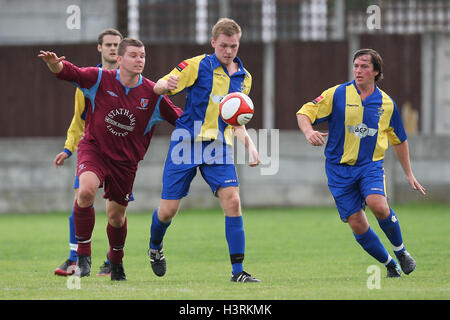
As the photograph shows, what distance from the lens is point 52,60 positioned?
7148 mm

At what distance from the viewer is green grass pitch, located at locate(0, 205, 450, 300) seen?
6500 mm

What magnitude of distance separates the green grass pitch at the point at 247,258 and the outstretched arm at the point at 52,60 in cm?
170

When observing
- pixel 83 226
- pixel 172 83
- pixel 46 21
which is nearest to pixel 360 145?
pixel 172 83

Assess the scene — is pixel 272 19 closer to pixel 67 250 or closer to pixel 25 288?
pixel 67 250

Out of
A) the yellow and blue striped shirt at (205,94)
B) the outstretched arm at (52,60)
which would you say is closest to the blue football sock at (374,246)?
the yellow and blue striped shirt at (205,94)

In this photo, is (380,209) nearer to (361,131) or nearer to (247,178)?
(361,131)

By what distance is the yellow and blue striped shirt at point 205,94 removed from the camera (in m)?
7.60

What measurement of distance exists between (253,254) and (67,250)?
2257 mm

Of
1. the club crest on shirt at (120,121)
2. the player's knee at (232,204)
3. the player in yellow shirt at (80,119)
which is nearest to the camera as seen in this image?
the player's knee at (232,204)

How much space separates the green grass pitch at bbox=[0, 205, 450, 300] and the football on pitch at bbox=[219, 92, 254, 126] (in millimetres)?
1287

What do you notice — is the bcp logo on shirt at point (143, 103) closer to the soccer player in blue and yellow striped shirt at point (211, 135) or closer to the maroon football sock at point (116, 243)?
the soccer player in blue and yellow striped shirt at point (211, 135)

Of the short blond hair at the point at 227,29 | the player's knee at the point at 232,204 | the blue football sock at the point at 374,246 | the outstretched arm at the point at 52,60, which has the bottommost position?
the blue football sock at the point at 374,246

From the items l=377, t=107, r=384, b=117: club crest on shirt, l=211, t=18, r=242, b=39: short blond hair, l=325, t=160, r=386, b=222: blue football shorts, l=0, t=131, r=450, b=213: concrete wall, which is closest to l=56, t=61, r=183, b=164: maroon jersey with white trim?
l=211, t=18, r=242, b=39: short blond hair

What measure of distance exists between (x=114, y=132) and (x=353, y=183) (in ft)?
6.75
